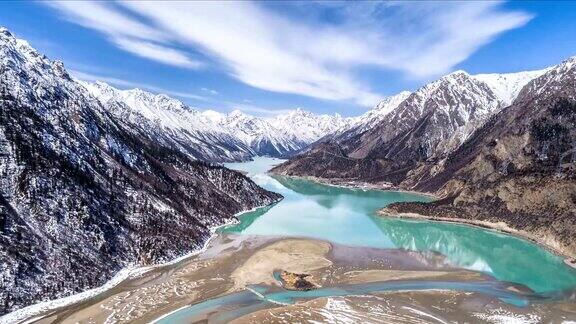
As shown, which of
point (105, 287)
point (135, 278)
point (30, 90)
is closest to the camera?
point (105, 287)

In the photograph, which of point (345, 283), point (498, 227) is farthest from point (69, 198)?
point (498, 227)

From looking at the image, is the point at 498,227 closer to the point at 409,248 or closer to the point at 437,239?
the point at 437,239

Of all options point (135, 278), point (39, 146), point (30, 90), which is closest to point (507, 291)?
point (135, 278)

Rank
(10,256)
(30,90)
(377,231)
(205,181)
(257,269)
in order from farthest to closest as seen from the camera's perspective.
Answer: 1. (205,181)
2. (377,231)
3. (30,90)
4. (257,269)
5. (10,256)

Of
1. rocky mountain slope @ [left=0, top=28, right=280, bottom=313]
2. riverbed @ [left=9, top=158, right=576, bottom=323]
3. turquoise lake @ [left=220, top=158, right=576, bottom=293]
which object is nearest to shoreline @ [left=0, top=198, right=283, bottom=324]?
riverbed @ [left=9, top=158, right=576, bottom=323]

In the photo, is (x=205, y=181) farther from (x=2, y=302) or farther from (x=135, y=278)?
(x=2, y=302)

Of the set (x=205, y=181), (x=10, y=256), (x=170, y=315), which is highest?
(x=205, y=181)

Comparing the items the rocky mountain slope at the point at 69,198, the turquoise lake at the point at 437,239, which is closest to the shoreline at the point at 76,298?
the rocky mountain slope at the point at 69,198

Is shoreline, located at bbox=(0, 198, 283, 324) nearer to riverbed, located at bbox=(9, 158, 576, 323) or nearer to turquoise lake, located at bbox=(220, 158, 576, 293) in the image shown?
riverbed, located at bbox=(9, 158, 576, 323)

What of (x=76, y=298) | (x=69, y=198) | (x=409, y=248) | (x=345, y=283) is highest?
(x=69, y=198)
